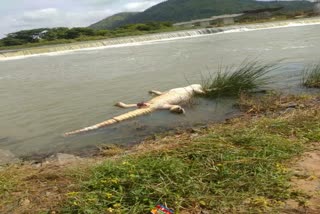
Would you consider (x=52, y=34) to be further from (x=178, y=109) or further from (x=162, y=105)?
(x=178, y=109)

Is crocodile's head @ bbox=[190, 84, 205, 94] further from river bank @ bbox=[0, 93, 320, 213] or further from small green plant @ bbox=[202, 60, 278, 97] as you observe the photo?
river bank @ bbox=[0, 93, 320, 213]

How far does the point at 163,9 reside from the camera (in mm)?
154875

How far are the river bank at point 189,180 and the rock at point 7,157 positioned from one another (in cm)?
114

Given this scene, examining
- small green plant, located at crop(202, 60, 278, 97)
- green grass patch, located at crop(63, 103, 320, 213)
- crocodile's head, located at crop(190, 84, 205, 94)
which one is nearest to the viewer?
green grass patch, located at crop(63, 103, 320, 213)

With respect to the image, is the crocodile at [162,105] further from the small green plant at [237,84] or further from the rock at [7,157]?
the rock at [7,157]

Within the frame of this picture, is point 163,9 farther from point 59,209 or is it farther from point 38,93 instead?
point 59,209

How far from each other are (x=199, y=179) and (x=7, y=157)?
12.8ft

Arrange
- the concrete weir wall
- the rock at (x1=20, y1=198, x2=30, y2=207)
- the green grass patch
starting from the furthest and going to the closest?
the concrete weir wall → the rock at (x1=20, y1=198, x2=30, y2=207) → the green grass patch

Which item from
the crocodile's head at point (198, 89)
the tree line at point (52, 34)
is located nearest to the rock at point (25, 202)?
the crocodile's head at point (198, 89)

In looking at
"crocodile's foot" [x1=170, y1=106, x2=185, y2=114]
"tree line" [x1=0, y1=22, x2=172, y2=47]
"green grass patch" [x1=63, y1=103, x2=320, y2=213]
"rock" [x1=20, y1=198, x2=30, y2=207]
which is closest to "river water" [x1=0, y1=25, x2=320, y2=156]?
"crocodile's foot" [x1=170, y1=106, x2=185, y2=114]

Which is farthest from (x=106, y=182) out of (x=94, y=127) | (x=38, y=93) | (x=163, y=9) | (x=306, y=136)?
(x=163, y=9)

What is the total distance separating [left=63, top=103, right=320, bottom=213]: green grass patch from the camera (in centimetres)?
342

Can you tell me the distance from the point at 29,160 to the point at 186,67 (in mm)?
10471

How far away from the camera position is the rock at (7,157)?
240 inches
